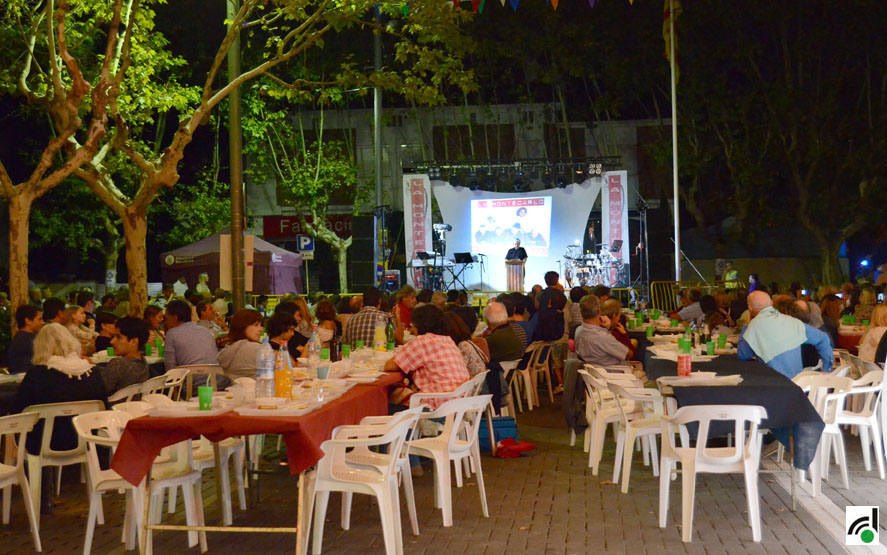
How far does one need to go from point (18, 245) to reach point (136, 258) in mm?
1463

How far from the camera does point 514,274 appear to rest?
23.1m

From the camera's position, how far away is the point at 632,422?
22.0 ft

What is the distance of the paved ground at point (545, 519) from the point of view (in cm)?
557

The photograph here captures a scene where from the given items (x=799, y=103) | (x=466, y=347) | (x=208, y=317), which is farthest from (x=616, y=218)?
(x=466, y=347)

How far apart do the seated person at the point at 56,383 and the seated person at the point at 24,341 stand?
1.88 m

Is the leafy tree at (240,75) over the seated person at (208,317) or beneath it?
over

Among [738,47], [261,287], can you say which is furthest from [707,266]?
[261,287]

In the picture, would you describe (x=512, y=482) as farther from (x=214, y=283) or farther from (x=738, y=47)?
(x=738, y=47)

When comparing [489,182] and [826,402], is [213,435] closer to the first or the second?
[826,402]

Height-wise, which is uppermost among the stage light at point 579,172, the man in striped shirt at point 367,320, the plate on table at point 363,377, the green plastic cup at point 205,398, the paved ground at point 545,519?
the stage light at point 579,172

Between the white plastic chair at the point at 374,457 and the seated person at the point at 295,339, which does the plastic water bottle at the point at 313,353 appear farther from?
the white plastic chair at the point at 374,457

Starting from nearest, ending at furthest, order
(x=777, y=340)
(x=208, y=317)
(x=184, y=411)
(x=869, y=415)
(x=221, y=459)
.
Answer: (x=184, y=411) < (x=221, y=459) < (x=869, y=415) < (x=777, y=340) < (x=208, y=317)

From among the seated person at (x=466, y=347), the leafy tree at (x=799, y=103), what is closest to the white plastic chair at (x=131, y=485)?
the seated person at (x=466, y=347)

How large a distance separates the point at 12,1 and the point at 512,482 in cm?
916
